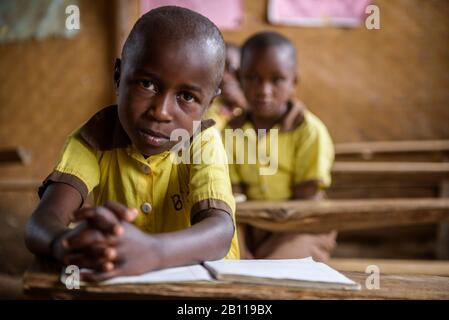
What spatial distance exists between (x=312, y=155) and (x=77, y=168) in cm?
148

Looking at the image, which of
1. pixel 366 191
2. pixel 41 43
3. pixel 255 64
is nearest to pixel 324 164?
pixel 255 64

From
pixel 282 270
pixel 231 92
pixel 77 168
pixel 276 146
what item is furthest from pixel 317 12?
pixel 282 270

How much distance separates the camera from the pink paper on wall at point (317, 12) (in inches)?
178

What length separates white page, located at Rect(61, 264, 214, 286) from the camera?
93 centimetres

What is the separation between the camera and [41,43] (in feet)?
16.2

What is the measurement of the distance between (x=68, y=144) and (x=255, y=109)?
1523mm

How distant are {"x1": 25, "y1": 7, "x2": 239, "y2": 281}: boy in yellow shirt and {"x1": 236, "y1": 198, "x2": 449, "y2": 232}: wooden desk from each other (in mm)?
593

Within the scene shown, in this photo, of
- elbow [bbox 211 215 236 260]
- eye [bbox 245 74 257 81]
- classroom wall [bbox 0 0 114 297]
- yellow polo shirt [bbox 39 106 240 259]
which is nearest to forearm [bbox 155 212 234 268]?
elbow [bbox 211 215 236 260]

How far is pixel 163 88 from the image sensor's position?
3.98ft

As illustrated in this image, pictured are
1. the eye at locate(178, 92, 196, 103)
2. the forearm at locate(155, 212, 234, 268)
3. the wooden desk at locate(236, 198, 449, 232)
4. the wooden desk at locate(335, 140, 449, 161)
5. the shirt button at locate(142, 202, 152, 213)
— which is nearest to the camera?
the forearm at locate(155, 212, 234, 268)

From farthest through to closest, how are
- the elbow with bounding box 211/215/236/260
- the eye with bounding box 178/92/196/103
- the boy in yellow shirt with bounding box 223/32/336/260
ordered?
the boy in yellow shirt with bounding box 223/32/336/260 < the eye with bounding box 178/92/196/103 < the elbow with bounding box 211/215/236/260

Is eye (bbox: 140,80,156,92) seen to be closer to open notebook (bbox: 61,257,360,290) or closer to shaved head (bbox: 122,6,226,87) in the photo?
shaved head (bbox: 122,6,226,87)

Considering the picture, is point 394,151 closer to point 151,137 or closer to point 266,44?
point 266,44

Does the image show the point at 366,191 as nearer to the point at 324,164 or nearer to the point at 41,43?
the point at 324,164
